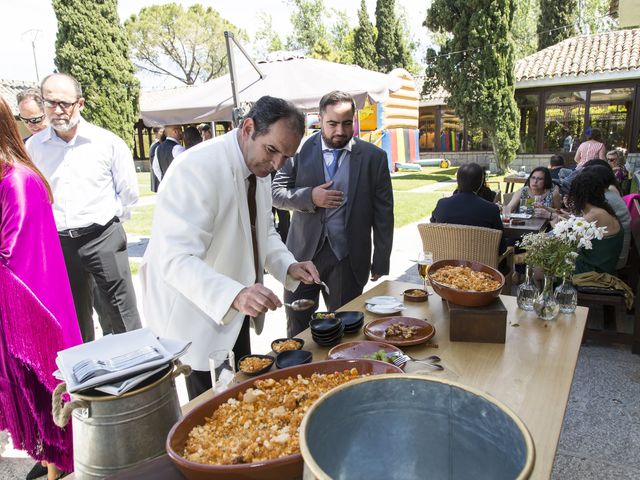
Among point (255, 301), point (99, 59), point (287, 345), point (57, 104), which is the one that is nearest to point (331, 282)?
point (287, 345)

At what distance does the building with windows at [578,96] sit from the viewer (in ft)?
51.1

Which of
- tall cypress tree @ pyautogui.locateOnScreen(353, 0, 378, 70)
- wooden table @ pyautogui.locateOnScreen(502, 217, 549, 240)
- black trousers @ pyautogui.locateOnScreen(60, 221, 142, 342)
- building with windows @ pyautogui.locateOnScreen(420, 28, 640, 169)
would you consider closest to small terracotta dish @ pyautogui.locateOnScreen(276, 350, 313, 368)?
black trousers @ pyautogui.locateOnScreen(60, 221, 142, 342)

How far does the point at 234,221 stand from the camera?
1.83 m

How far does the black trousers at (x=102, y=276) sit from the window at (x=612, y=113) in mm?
18048

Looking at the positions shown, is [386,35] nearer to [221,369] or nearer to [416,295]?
[416,295]

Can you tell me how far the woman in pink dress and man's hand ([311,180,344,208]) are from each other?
1463 mm

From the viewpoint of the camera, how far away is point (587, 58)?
16.7 m

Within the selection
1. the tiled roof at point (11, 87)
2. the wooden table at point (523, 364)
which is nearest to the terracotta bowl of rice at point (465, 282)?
the wooden table at point (523, 364)

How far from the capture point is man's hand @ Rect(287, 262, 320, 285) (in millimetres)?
1951

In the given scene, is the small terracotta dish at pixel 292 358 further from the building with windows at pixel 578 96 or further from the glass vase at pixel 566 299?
the building with windows at pixel 578 96

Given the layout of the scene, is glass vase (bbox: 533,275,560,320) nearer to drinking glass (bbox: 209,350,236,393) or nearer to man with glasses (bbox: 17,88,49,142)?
drinking glass (bbox: 209,350,236,393)

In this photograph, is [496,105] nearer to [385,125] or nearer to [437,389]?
[385,125]

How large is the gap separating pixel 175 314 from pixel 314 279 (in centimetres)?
58

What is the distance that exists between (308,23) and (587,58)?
26930mm
